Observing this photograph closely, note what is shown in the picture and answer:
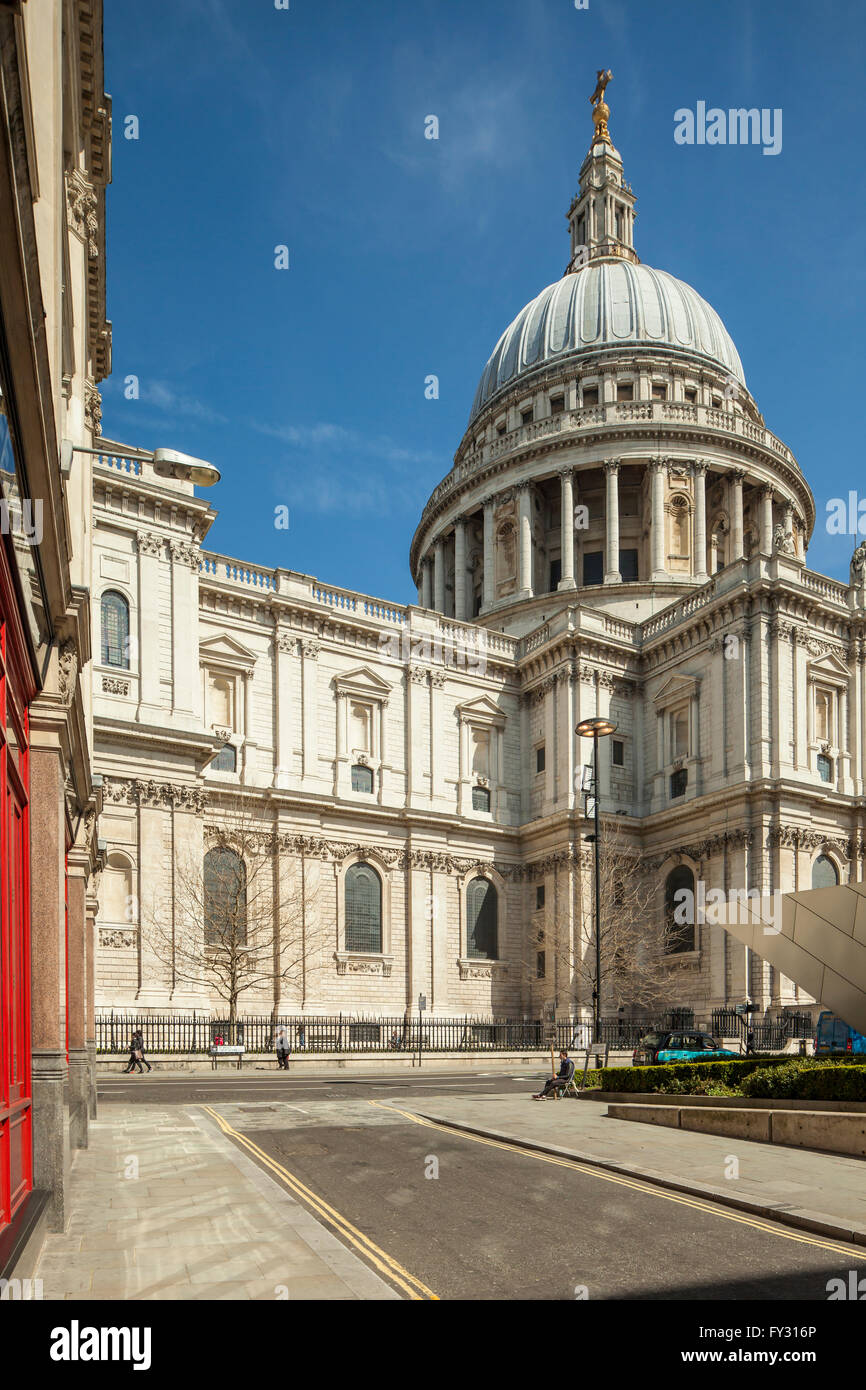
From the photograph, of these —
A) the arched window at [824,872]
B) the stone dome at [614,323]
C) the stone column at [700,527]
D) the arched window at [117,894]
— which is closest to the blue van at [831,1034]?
the arched window at [824,872]

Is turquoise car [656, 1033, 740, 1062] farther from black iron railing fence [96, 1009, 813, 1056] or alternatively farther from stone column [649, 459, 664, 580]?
stone column [649, 459, 664, 580]

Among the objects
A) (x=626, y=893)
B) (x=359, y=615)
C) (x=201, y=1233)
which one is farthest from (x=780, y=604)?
(x=201, y=1233)

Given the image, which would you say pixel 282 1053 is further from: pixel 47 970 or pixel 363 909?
pixel 47 970

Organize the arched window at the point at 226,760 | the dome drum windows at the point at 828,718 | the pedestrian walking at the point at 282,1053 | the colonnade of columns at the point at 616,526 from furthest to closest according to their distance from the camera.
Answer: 1. the colonnade of columns at the point at 616,526
2. the dome drum windows at the point at 828,718
3. the arched window at the point at 226,760
4. the pedestrian walking at the point at 282,1053

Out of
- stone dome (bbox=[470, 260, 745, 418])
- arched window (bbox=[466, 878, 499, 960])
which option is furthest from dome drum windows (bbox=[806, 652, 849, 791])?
stone dome (bbox=[470, 260, 745, 418])

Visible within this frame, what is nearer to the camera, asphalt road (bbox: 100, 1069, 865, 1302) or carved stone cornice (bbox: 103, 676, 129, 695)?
asphalt road (bbox: 100, 1069, 865, 1302)

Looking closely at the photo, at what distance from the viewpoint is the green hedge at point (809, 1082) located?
54.9 ft

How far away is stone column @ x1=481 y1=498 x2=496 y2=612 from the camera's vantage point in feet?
230

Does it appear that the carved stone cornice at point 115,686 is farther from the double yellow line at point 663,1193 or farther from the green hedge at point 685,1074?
the double yellow line at point 663,1193

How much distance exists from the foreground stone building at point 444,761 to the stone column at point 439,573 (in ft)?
49.8

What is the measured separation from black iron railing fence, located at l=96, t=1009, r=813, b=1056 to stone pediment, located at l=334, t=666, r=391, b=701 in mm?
14428

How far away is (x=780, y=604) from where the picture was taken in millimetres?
49125

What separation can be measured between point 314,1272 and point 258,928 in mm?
33789

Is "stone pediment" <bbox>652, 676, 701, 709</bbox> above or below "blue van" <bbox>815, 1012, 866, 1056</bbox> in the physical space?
above
